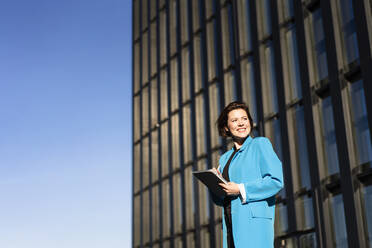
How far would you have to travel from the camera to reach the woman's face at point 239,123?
4016mm

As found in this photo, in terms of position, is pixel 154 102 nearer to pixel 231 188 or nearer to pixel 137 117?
pixel 137 117

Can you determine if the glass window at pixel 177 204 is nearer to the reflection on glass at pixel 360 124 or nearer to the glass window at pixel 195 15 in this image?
the glass window at pixel 195 15

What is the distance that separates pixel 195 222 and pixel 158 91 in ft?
27.5

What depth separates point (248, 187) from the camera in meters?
3.71

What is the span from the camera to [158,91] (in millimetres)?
29281

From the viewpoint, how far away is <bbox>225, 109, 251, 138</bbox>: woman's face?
4016 mm

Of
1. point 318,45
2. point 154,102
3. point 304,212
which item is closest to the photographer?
point 304,212

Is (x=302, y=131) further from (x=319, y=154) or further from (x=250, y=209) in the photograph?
(x=250, y=209)

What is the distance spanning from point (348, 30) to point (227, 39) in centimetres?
762

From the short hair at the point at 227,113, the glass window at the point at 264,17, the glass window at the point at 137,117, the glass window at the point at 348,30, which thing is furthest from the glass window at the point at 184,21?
the short hair at the point at 227,113

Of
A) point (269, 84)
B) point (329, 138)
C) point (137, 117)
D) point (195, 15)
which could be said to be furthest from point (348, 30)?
point (137, 117)

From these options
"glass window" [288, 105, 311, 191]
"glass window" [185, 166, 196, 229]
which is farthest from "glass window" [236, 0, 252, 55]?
"glass window" [185, 166, 196, 229]

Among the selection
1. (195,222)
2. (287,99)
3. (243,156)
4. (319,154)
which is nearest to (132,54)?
(195,222)

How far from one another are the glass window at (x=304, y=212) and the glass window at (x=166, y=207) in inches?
429
